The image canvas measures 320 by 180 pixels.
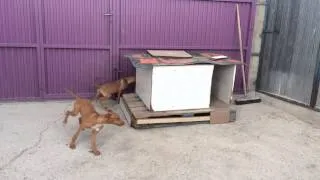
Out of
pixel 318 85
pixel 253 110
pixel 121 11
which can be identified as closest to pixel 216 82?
pixel 253 110

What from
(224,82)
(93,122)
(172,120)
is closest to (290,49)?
(224,82)

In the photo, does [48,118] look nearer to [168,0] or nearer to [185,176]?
[185,176]

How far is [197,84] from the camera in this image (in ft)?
11.1

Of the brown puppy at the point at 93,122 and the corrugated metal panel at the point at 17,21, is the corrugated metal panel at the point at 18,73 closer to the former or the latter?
the corrugated metal panel at the point at 17,21

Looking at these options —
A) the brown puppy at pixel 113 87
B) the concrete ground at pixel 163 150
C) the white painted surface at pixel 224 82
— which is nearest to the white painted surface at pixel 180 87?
the concrete ground at pixel 163 150

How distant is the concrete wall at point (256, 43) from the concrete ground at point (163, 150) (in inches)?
48.9

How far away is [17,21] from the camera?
378cm

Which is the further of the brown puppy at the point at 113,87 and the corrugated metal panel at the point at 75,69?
the corrugated metal panel at the point at 75,69

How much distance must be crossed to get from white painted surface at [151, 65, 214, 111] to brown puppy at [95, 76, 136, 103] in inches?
33.8

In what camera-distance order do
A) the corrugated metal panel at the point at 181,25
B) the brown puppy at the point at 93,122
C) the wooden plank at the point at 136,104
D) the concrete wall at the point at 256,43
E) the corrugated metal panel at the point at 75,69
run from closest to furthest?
the brown puppy at the point at 93,122 → the wooden plank at the point at 136,104 → the corrugated metal panel at the point at 75,69 → the corrugated metal panel at the point at 181,25 → the concrete wall at the point at 256,43

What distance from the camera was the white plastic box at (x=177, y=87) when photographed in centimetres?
323

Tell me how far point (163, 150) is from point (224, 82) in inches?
59.8

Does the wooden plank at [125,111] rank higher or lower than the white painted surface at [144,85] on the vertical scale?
lower

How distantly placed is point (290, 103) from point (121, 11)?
2.61 meters
